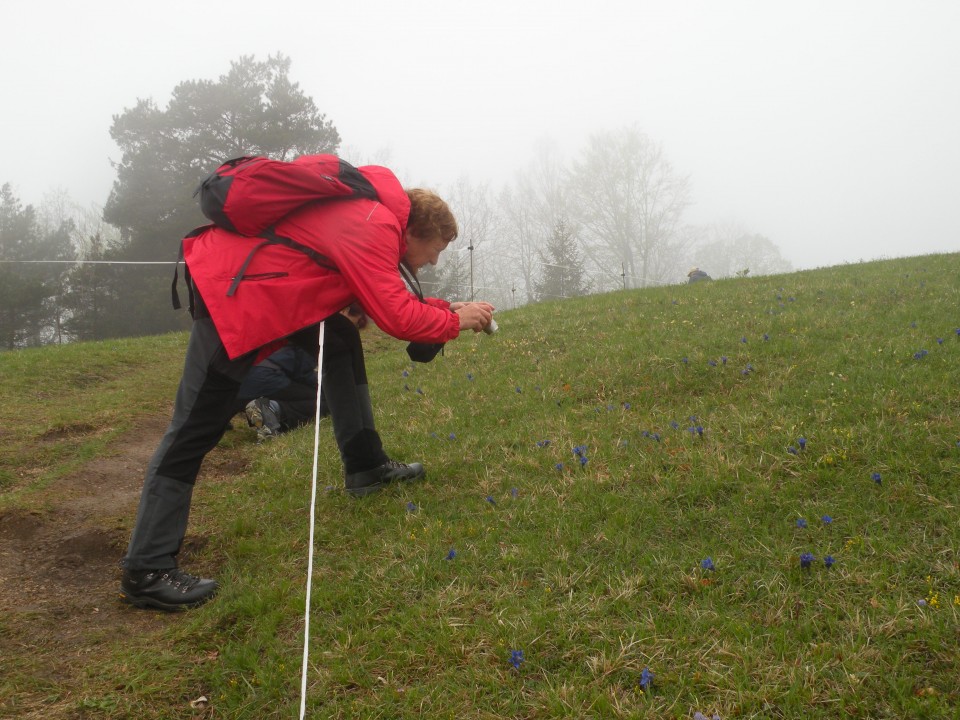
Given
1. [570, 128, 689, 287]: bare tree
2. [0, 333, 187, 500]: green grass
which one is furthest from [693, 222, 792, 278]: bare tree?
[0, 333, 187, 500]: green grass

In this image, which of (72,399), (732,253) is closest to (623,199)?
(732,253)

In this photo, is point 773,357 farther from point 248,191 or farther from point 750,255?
point 750,255

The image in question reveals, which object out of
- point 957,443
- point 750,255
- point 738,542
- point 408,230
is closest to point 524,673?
point 738,542

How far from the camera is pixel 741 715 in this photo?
7.82 feet

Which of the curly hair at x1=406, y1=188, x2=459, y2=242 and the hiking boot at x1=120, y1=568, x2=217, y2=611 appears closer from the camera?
the hiking boot at x1=120, y1=568, x2=217, y2=611

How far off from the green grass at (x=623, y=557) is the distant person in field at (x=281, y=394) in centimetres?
91

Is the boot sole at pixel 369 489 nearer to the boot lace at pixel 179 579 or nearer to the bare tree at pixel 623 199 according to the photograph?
the boot lace at pixel 179 579

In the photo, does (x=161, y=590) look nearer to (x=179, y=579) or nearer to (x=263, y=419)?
(x=179, y=579)

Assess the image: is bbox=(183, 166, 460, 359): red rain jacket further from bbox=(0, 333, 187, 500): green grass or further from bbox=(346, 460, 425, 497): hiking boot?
bbox=(0, 333, 187, 500): green grass

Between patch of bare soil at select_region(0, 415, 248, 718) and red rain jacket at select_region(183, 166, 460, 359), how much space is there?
1589 millimetres

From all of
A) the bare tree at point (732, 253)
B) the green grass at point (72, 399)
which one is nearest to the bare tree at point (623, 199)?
the bare tree at point (732, 253)

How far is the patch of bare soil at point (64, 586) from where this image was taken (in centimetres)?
304

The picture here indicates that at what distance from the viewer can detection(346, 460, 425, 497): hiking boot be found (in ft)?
15.6

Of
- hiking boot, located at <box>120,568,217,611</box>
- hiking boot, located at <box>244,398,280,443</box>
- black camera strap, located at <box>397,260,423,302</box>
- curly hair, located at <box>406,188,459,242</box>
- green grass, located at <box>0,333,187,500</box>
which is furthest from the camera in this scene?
hiking boot, located at <box>244,398,280,443</box>
